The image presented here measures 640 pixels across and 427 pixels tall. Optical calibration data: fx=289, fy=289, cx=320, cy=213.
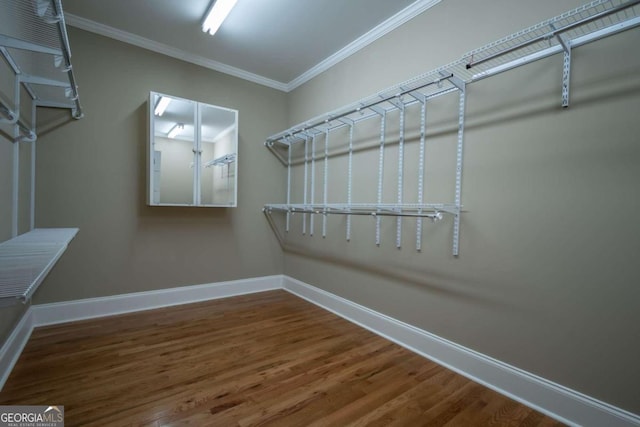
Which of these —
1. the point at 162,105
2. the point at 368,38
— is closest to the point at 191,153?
the point at 162,105

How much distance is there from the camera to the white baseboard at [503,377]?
55.2 inches

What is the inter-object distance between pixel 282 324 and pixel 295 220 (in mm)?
1340

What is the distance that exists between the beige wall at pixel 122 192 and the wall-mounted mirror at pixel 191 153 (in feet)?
0.89

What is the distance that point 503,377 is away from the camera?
1.72m

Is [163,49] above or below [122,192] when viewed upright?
above

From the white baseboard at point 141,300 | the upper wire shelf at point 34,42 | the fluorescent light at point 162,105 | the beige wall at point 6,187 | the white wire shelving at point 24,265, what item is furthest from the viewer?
the fluorescent light at point 162,105

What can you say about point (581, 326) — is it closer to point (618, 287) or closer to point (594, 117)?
point (618, 287)

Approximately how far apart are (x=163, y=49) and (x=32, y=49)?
1.96 meters

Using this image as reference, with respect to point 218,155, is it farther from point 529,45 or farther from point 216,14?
point 529,45

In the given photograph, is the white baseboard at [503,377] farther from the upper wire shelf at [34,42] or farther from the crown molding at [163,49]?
the crown molding at [163,49]

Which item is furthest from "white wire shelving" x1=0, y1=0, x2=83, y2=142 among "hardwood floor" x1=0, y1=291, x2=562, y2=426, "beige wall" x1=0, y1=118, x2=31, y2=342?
"hardwood floor" x1=0, y1=291, x2=562, y2=426

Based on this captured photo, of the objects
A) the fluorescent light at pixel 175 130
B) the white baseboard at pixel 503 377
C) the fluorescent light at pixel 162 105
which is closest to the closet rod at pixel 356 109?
the fluorescent light at pixel 175 130

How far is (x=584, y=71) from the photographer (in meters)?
1.46

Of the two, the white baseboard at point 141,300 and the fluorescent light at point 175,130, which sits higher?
the fluorescent light at point 175,130
